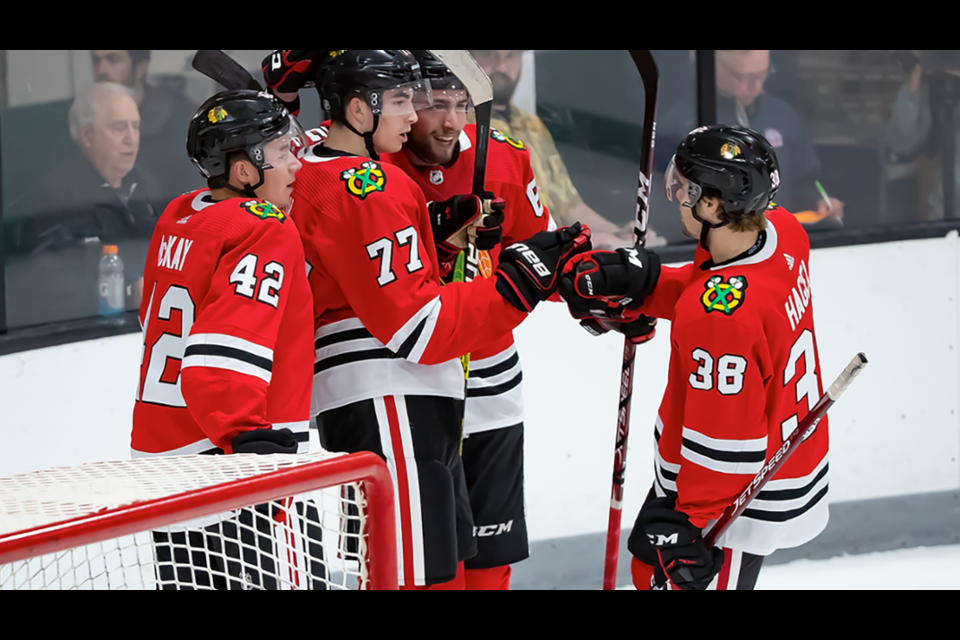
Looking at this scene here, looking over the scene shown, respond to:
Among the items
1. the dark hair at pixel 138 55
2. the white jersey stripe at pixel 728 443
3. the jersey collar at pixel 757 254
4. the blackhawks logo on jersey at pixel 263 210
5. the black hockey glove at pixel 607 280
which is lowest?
the white jersey stripe at pixel 728 443

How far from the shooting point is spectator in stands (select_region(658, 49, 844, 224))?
362 cm

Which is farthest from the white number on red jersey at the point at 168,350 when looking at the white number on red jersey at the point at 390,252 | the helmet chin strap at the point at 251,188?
the white number on red jersey at the point at 390,252

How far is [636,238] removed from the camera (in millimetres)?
2016

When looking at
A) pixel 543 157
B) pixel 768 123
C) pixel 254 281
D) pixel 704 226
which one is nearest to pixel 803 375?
pixel 704 226

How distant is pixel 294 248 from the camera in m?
1.65

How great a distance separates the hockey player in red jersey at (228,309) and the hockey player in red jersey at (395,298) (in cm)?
9

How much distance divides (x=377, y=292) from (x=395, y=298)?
0.03m

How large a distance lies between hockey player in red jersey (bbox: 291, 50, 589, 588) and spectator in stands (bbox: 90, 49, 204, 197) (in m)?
1.52

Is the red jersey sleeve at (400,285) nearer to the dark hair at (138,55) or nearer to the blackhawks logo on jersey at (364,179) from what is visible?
the blackhawks logo on jersey at (364,179)

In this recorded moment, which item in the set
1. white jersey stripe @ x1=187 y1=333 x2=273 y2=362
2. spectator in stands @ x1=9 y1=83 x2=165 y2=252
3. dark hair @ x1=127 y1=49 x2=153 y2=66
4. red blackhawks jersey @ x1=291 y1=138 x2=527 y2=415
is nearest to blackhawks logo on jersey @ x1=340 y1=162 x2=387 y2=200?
red blackhawks jersey @ x1=291 y1=138 x2=527 y2=415

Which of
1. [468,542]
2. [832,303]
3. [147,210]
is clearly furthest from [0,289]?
[832,303]

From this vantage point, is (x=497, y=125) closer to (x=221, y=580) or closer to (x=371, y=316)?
(x=371, y=316)

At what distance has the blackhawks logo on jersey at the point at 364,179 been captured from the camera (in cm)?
170
